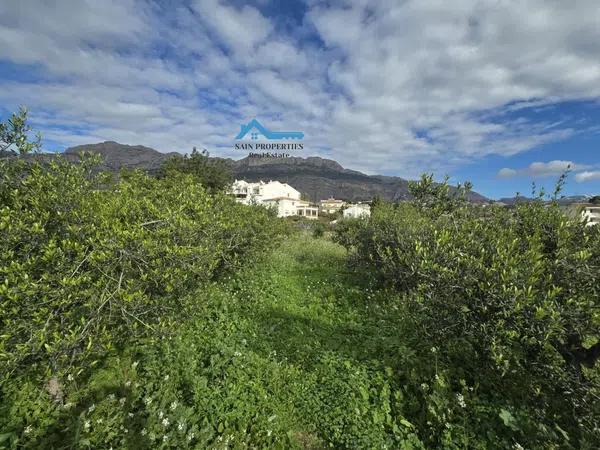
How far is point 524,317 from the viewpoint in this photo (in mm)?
2846

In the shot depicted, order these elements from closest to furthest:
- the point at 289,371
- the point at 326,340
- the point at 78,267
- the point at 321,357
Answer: the point at 78,267, the point at 289,371, the point at 321,357, the point at 326,340

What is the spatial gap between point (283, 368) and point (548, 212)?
5073 millimetres

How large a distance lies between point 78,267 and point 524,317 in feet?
16.4

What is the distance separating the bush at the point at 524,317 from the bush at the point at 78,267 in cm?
340

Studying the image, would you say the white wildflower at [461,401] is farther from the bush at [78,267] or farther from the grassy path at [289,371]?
the bush at [78,267]

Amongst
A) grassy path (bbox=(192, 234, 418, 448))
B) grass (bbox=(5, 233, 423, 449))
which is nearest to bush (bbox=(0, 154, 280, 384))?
grass (bbox=(5, 233, 423, 449))

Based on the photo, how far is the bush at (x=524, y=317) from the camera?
9.31 feet

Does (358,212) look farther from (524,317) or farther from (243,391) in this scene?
(524,317)

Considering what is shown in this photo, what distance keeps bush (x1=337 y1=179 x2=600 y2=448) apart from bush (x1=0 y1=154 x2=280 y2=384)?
3.40 meters

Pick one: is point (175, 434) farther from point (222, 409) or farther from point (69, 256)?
point (69, 256)

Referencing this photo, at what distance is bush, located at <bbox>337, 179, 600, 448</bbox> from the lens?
9.31 ft

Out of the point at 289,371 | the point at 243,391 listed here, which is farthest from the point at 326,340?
the point at 243,391

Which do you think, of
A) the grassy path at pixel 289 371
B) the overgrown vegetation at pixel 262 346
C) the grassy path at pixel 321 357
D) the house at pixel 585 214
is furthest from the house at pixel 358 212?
the overgrown vegetation at pixel 262 346

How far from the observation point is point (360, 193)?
19300 centimetres
